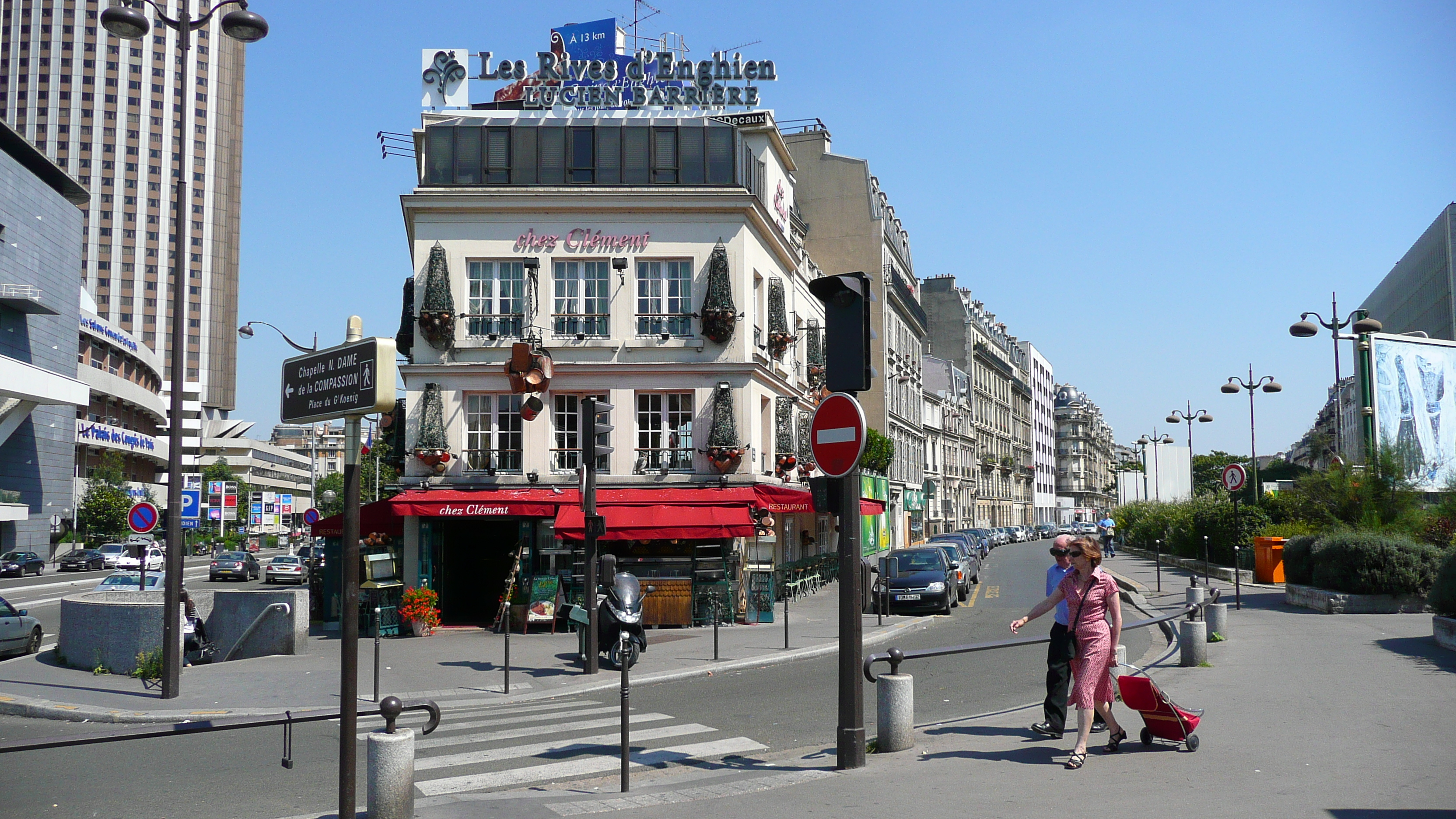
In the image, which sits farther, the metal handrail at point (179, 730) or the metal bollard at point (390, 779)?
the metal bollard at point (390, 779)

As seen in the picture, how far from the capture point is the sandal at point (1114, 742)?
8008mm

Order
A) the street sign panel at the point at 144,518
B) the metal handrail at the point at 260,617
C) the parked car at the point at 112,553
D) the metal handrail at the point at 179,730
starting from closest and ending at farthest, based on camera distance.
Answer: the metal handrail at the point at 179,730
the metal handrail at the point at 260,617
the street sign panel at the point at 144,518
the parked car at the point at 112,553

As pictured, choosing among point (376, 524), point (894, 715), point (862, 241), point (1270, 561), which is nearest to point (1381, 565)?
point (1270, 561)

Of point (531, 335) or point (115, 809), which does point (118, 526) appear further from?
point (115, 809)

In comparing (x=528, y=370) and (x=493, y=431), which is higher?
(x=528, y=370)

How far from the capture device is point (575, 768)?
29.2 ft

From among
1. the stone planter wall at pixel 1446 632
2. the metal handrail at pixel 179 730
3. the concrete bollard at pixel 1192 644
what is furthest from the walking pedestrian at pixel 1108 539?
the metal handrail at pixel 179 730

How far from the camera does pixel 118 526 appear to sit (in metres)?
70.2

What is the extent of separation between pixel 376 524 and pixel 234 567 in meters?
24.5

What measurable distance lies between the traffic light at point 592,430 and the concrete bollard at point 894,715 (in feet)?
24.8

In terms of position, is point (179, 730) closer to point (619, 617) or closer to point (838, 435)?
point (838, 435)

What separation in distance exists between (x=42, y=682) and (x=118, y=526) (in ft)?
207

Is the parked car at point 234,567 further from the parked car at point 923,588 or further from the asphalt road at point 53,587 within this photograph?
the parked car at point 923,588

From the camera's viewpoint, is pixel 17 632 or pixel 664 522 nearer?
pixel 17 632
